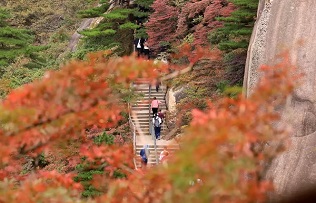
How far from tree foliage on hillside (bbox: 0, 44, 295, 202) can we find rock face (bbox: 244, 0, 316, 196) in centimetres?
461

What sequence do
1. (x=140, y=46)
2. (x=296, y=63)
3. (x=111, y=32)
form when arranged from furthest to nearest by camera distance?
(x=140, y=46)
(x=111, y=32)
(x=296, y=63)

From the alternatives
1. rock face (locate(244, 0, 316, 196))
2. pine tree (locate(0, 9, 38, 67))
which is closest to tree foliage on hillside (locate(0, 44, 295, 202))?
rock face (locate(244, 0, 316, 196))

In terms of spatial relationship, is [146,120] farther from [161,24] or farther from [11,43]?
[11,43]

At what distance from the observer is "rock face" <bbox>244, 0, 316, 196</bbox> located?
10.5 metres

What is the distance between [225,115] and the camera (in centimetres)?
423

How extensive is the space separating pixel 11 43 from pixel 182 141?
19406 millimetres

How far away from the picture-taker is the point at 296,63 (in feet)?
38.3

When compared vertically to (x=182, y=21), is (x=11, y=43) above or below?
below

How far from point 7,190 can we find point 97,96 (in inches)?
44.8

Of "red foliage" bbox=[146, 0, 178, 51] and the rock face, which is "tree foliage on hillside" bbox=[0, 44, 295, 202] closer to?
the rock face

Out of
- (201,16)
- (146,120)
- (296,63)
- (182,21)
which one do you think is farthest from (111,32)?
(296,63)

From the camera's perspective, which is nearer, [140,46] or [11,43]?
[11,43]

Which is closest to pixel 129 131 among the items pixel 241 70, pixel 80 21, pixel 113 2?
pixel 241 70

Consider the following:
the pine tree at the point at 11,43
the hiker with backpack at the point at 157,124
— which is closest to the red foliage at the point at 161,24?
the pine tree at the point at 11,43
